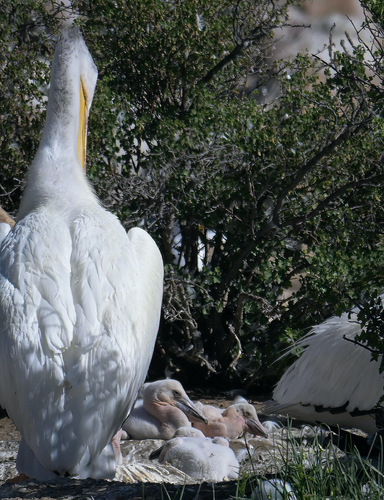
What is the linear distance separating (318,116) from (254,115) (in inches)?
18.6

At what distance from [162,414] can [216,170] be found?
1.82 metres

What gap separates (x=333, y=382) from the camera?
203 inches

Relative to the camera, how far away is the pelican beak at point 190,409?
5441 millimetres

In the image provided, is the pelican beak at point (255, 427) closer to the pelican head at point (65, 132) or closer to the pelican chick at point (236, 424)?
the pelican chick at point (236, 424)

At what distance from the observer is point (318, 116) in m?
5.98

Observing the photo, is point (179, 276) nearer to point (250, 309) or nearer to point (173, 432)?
point (250, 309)

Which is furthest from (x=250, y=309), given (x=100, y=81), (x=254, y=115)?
(x=100, y=81)

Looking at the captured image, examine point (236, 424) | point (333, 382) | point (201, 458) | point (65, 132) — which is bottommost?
point (201, 458)

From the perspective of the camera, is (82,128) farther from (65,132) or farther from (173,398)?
(173,398)

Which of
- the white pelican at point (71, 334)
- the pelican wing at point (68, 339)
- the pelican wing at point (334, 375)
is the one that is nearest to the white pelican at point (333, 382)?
the pelican wing at point (334, 375)

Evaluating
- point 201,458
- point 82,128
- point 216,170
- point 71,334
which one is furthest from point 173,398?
point 71,334

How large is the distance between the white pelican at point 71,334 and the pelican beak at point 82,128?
69 cm

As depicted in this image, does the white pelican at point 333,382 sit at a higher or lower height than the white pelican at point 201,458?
higher

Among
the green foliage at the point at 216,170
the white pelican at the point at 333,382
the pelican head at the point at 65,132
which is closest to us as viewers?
the pelican head at the point at 65,132
